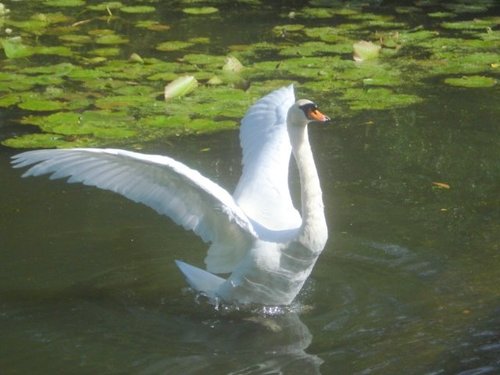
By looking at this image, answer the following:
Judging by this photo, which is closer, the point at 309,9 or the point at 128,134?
the point at 128,134

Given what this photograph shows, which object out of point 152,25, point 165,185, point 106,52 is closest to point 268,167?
point 165,185

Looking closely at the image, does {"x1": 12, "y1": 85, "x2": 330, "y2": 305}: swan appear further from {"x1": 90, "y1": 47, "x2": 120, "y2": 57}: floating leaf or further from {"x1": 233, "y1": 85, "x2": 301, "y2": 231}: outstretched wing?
{"x1": 90, "y1": 47, "x2": 120, "y2": 57}: floating leaf

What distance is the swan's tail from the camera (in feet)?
20.2

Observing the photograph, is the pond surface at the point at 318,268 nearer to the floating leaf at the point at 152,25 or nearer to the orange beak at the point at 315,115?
the orange beak at the point at 315,115

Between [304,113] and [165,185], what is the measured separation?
776mm

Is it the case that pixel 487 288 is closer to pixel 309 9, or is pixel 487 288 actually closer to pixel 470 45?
pixel 470 45

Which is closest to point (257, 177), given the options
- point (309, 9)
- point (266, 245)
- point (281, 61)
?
point (266, 245)

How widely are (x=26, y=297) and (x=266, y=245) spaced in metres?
1.33

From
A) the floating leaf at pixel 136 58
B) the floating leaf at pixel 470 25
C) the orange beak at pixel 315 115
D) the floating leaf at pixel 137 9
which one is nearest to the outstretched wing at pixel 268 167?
the orange beak at pixel 315 115

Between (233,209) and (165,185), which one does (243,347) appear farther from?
(165,185)

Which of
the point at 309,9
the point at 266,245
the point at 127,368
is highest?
the point at 309,9

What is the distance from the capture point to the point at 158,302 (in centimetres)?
627

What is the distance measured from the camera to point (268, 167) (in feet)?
21.8

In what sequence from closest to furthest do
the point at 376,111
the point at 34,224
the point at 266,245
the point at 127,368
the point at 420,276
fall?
the point at 127,368 → the point at 266,245 → the point at 420,276 → the point at 34,224 → the point at 376,111
